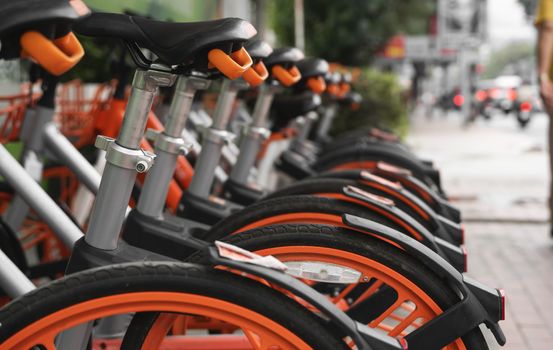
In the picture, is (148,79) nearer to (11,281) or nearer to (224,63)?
(224,63)

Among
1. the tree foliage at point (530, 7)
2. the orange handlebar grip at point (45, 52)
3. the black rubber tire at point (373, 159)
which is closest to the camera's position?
the orange handlebar grip at point (45, 52)

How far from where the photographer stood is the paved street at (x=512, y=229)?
12.3ft

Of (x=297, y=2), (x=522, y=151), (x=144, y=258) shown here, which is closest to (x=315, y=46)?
(x=522, y=151)

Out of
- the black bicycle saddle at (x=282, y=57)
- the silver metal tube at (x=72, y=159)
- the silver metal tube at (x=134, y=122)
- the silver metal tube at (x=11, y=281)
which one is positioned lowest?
the silver metal tube at (x=11, y=281)

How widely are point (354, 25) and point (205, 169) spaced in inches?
570

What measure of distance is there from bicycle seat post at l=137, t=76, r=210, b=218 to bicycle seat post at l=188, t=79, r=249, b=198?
0.46 metres

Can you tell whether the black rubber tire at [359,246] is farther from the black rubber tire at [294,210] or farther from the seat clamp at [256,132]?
the seat clamp at [256,132]

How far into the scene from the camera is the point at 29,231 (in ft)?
10.5

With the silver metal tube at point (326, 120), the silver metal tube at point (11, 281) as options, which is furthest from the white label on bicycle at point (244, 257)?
the silver metal tube at point (326, 120)

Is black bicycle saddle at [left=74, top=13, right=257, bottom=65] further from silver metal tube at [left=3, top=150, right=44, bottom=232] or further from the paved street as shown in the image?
the paved street

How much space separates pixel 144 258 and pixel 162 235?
35cm

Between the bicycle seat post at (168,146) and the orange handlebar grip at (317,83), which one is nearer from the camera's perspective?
the bicycle seat post at (168,146)

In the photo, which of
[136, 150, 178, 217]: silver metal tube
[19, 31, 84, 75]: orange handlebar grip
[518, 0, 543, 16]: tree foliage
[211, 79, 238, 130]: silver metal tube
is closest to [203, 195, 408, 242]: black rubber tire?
[136, 150, 178, 217]: silver metal tube

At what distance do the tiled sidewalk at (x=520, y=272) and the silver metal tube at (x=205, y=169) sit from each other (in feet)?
4.53
